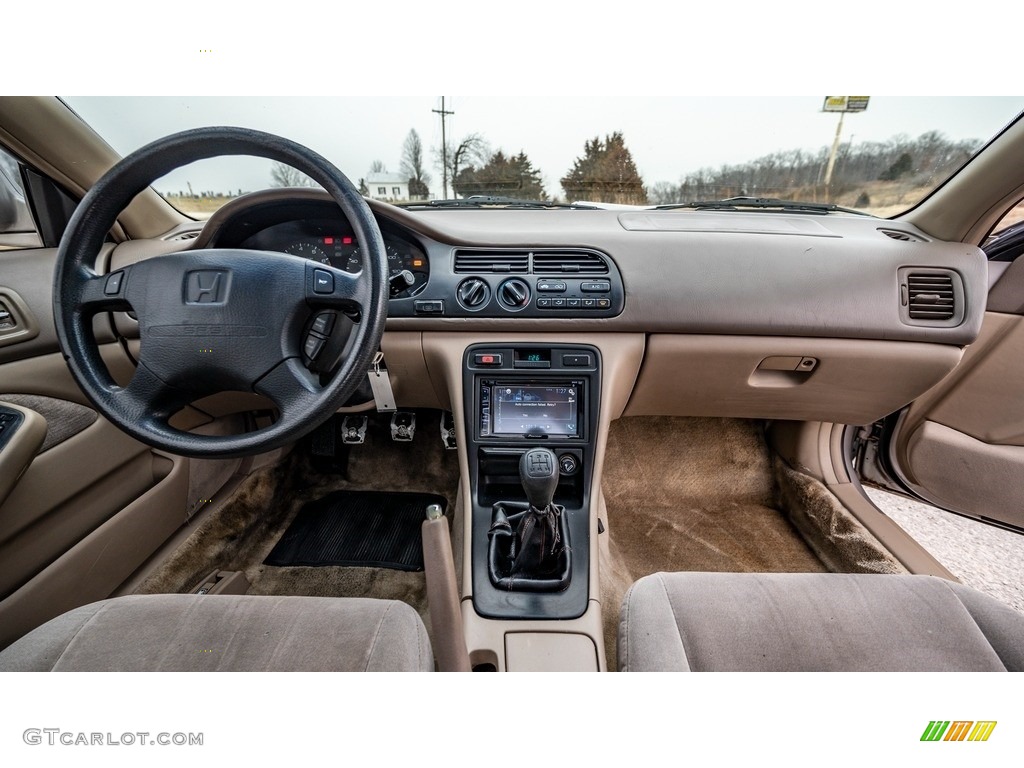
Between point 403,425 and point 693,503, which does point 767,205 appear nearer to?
point 693,503

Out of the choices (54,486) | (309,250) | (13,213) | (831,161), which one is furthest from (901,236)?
(13,213)

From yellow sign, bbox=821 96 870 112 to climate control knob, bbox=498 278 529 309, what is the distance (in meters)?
0.88

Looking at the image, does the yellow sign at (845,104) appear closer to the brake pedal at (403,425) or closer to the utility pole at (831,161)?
the utility pole at (831,161)

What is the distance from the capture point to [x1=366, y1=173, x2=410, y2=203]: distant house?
1527 millimetres

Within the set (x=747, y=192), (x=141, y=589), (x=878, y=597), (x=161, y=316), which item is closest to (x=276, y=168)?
(x=161, y=316)

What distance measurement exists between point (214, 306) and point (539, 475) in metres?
0.77

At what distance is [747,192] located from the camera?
1.61m

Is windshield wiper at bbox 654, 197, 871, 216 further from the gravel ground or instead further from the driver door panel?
the driver door panel

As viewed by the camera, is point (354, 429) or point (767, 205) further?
point (354, 429)

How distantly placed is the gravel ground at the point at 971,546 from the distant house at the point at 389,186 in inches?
83.6

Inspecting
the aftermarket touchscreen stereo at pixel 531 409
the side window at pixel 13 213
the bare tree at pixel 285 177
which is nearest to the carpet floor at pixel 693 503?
the aftermarket touchscreen stereo at pixel 531 409

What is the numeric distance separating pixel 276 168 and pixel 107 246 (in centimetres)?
75

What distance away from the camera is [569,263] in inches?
55.0

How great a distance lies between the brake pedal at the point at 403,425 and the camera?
6.15 feet
